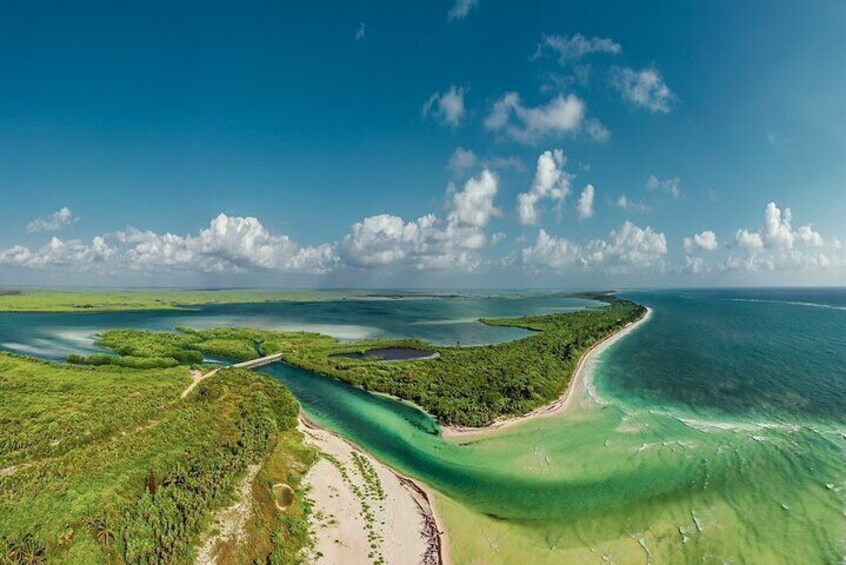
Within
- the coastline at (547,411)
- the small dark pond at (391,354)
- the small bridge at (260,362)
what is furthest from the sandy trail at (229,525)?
the small dark pond at (391,354)

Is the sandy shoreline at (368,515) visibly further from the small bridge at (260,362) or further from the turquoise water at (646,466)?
the small bridge at (260,362)

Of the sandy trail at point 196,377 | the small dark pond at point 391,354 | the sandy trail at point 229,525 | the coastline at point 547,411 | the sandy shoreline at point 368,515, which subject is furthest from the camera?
the small dark pond at point 391,354

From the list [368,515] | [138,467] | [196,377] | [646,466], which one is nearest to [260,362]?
[196,377]

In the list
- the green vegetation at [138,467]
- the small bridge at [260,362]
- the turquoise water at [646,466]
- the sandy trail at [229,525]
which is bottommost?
the turquoise water at [646,466]

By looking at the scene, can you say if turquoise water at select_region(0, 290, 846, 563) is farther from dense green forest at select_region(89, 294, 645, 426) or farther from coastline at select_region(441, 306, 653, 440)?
dense green forest at select_region(89, 294, 645, 426)

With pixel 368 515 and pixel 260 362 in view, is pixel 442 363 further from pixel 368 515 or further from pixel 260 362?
pixel 368 515

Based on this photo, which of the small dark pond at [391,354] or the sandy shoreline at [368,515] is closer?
the sandy shoreline at [368,515]

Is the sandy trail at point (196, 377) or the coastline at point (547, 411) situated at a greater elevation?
the sandy trail at point (196, 377)
